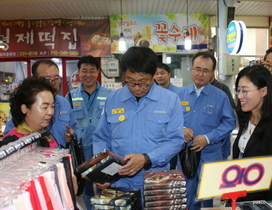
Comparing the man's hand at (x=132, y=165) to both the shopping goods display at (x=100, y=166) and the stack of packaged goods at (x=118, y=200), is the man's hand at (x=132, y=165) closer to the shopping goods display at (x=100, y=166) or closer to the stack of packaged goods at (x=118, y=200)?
the shopping goods display at (x=100, y=166)

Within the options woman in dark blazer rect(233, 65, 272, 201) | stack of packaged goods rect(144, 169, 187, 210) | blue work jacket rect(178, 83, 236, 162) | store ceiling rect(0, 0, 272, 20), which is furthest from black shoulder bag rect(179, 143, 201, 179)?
store ceiling rect(0, 0, 272, 20)

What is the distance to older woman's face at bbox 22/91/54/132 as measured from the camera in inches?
Answer: 57.8

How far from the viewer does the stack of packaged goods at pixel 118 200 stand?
121cm

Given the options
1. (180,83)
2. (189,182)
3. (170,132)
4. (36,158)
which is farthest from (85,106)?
(180,83)

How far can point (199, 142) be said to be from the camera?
8.21 ft

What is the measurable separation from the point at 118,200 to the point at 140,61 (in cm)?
90

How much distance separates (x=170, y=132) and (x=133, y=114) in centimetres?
29

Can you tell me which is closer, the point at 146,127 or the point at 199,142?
the point at 146,127

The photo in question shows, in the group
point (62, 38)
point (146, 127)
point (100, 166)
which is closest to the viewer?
point (100, 166)

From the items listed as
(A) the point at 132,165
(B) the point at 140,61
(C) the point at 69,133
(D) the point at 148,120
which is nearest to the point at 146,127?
(D) the point at 148,120

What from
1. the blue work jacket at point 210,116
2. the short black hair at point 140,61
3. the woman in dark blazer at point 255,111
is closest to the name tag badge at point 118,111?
the short black hair at point 140,61

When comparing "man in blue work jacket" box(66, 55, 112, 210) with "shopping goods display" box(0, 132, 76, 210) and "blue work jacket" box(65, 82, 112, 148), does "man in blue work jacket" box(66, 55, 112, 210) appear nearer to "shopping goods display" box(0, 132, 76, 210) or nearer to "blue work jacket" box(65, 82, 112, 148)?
"blue work jacket" box(65, 82, 112, 148)

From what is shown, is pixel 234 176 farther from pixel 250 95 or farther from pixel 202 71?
pixel 202 71

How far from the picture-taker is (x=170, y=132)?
1809mm
